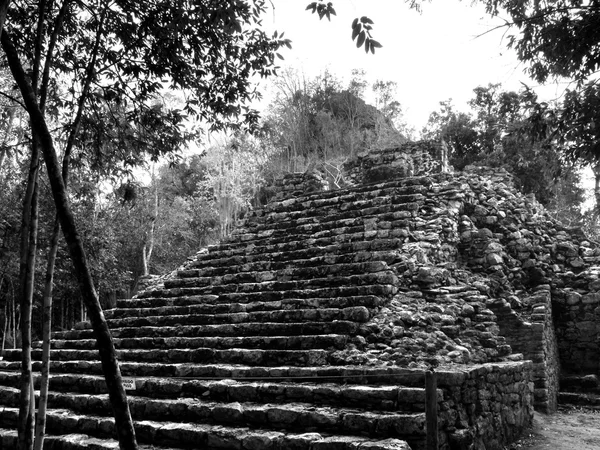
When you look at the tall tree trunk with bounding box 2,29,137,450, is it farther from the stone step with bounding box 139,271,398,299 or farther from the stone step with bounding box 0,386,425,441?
the stone step with bounding box 139,271,398,299

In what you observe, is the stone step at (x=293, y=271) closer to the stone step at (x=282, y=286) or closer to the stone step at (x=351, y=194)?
the stone step at (x=282, y=286)

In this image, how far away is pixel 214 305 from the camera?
7082mm

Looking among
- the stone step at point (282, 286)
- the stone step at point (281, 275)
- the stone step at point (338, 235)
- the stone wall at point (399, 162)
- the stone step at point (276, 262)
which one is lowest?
the stone step at point (282, 286)

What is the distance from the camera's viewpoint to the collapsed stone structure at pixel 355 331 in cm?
452

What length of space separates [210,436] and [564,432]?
4.29 metres

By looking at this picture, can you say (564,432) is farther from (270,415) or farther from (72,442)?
(72,442)

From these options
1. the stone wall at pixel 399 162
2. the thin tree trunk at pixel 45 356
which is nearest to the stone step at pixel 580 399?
the stone wall at pixel 399 162

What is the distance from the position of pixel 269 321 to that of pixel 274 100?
24.2 m

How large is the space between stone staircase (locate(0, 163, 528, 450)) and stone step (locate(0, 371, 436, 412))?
0.04 feet

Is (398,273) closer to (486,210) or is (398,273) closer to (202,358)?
(202,358)

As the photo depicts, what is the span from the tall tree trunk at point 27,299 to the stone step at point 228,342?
2.41 meters

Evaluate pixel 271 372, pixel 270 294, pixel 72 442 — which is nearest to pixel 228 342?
pixel 271 372

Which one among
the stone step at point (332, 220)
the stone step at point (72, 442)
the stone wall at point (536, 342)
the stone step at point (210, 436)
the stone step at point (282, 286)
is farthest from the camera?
the stone step at point (332, 220)

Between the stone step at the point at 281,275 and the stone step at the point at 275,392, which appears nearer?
the stone step at the point at 275,392
